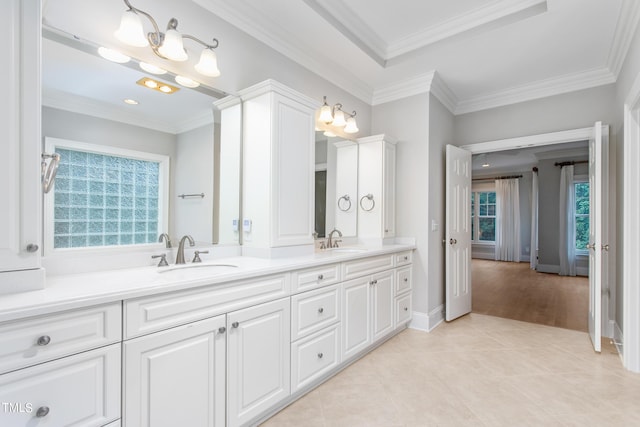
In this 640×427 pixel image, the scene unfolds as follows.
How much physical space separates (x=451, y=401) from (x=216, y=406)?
56.3 inches

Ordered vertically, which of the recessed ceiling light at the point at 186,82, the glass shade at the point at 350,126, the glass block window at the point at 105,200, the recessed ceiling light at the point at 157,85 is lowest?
the glass block window at the point at 105,200

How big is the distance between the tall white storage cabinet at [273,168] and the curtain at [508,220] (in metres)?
7.59

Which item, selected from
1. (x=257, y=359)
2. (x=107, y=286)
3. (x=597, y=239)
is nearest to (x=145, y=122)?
(x=107, y=286)

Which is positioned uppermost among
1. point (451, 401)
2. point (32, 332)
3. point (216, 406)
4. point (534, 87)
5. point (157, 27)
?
point (534, 87)

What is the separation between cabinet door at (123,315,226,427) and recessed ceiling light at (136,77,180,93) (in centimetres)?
134

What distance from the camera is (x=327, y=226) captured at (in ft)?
10.0

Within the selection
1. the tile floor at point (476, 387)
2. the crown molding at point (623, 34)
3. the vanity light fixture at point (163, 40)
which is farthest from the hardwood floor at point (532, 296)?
the vanity light fixture at point (163, 40)

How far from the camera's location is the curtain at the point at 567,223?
250 inches

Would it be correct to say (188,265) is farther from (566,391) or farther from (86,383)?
(566,391)

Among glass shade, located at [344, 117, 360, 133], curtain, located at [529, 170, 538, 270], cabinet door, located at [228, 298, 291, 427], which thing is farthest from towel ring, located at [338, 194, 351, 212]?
curtain, located at [529, 170, 538, 270]

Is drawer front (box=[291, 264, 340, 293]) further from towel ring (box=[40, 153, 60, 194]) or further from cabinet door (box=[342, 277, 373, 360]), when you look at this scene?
→ towel ring (box=[40, 153, 60, 194])

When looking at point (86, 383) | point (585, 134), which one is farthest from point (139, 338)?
point (585, 134)

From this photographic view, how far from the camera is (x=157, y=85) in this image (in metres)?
1.82

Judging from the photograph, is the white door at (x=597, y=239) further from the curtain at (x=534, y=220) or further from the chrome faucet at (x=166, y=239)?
the curtain at (x=534, y=220)
